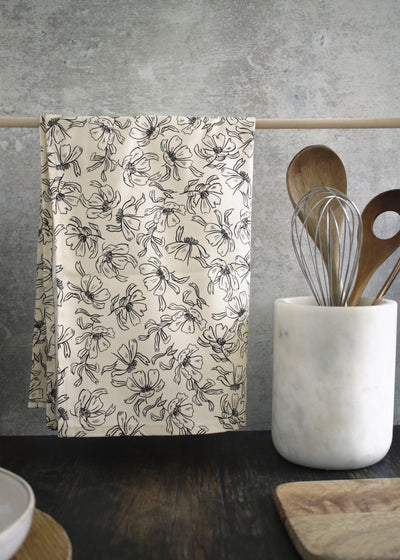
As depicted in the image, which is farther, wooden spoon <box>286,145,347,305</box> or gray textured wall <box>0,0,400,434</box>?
gray textured wall <box>0,0,400,434</box>

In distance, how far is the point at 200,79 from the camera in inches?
40.6

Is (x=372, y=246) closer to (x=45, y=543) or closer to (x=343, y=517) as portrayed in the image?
(x=343, y=517)

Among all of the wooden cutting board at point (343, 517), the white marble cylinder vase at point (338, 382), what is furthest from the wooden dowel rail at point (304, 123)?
the wooden cutting board at point (343, 517)

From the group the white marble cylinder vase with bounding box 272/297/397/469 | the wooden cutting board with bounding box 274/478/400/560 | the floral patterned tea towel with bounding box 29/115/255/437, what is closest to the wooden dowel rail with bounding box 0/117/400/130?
the floral patterned tea towel with bounding box 29/115/255/437

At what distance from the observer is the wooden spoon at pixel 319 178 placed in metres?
0.87

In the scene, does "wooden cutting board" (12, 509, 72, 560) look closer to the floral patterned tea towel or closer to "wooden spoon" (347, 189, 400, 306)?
the floral patterned tea towel

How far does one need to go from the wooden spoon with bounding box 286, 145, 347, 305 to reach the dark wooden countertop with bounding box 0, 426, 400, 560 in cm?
34

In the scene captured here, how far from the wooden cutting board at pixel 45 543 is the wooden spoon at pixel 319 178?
0.56 metres

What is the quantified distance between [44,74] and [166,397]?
693mm

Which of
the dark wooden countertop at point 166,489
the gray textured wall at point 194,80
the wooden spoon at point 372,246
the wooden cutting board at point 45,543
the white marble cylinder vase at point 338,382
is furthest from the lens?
the gray textured wall at point 194,80

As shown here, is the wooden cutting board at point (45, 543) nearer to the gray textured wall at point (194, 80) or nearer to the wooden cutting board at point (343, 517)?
the wooden cutting board at point (343, 517)

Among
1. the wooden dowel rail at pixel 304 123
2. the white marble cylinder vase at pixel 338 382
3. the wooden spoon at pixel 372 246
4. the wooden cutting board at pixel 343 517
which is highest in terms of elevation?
the wooden dowel rail at pixel 304 123

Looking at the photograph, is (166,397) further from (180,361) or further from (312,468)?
(312,468)

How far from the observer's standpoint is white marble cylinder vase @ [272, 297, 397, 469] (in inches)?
32.1
